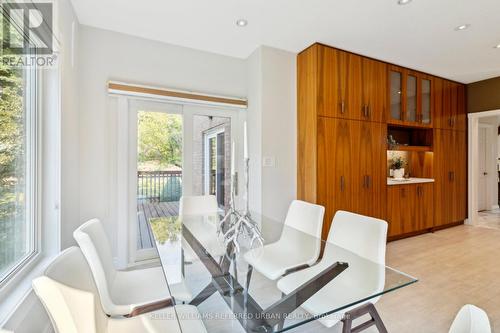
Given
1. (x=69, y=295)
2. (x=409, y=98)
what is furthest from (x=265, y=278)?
(x=409, y=98)

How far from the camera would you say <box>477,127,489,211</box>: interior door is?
5938 millimetres

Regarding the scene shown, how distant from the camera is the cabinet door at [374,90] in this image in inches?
135

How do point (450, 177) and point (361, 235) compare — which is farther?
point (450, 177)

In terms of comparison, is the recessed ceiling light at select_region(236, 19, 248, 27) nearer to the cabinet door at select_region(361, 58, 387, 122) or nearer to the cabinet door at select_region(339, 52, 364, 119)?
the cabinet door at select_region(339, 52, 364, 119)

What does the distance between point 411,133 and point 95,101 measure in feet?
16.7

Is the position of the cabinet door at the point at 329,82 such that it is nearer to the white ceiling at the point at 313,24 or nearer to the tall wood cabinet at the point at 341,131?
the tall wood cabinet at the point at 341,131

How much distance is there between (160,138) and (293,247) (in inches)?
80.4

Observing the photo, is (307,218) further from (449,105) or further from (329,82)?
(449,105)

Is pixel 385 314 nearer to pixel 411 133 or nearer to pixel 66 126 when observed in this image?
pixel 66 126

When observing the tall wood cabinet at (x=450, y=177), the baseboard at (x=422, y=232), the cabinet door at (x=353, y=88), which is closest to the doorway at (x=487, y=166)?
the tall wood cabinet at (x=450, y=177)

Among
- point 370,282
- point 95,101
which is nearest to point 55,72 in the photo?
point 95,101

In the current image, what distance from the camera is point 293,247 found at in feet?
6.95

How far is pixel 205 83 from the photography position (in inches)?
127

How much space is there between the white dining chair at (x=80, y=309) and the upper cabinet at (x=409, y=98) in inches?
146
